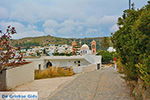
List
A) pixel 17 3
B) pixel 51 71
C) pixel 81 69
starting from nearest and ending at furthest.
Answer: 1. pixel 17 3
2. pixel 51 71
3. pixel 81 69

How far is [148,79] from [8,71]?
349 inches

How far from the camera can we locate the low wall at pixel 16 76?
1188 centimetres

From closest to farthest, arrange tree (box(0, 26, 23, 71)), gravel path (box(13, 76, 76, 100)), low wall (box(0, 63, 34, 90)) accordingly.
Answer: tree (box(0, 26, 23, 71))
gravel path (box(13, 76, 76, 100))
low wall (box(0, 63, 34, 90))

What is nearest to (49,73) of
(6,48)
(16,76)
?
(16,76)

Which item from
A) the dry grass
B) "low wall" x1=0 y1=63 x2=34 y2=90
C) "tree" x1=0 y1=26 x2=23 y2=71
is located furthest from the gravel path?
the dry grass

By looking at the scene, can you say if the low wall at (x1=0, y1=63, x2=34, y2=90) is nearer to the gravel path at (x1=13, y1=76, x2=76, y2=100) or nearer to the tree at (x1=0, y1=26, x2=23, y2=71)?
the gravel path at (x1=13, y1=76, x2=76, y2=100)

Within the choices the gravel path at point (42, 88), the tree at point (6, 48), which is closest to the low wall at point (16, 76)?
the gravel path at point (42, 88)

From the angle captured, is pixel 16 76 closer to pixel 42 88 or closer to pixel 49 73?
pixel 42 88

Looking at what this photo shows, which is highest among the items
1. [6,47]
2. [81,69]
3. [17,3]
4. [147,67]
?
[17,3]

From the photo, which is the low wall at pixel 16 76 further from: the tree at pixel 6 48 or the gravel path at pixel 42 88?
the tree at pixel 6 48

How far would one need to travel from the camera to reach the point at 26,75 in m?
15.6

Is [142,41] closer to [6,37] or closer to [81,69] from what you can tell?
[6,37]

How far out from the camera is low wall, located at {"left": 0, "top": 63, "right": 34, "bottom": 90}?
11875 millimetres

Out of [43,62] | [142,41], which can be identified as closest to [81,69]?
[43,62]
